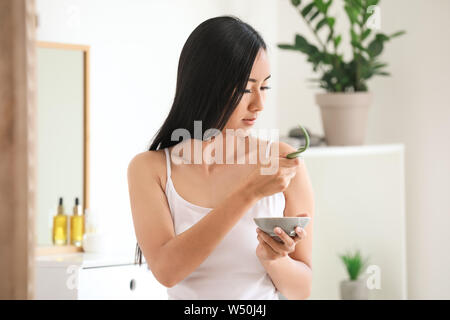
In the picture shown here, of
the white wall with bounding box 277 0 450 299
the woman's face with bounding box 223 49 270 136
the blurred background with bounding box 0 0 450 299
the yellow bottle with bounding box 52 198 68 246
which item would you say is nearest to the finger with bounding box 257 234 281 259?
the woman's face with bounding box 223 49 270 136

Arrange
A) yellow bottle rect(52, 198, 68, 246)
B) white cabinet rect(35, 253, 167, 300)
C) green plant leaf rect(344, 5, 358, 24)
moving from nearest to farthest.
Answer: white cabinet rect(35, 253, 167, 300)
yellow bottle rect(52, 198, 68, 246)
green plant leaf rect(344, 5, 358, 24)

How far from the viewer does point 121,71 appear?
1.30 m

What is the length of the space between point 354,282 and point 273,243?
1.02 m

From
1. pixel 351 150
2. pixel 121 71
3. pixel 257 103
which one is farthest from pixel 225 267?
pixel 351 150

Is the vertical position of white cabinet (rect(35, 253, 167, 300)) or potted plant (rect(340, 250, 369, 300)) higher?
white cabinet (rect(35, 253, 167, 300))

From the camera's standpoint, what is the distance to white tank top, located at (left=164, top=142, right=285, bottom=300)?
2.10 feet

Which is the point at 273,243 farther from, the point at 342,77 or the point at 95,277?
the point at 342,77

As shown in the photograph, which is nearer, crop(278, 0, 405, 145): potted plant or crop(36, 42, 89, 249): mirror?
crop(36, 42, 89, 249): mirror

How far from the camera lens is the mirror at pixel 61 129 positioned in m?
1.28

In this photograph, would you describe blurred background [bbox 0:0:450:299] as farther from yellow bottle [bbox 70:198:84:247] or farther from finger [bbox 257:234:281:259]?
finger [bbox 257:234:281:259]

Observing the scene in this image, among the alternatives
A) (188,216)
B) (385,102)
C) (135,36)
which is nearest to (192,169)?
(188,216)

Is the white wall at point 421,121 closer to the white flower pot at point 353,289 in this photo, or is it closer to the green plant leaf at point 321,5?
the white flower pot at point 353,289

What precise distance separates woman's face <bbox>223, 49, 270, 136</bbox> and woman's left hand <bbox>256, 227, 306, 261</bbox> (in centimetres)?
12

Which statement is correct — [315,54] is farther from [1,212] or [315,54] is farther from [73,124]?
[1,212]
